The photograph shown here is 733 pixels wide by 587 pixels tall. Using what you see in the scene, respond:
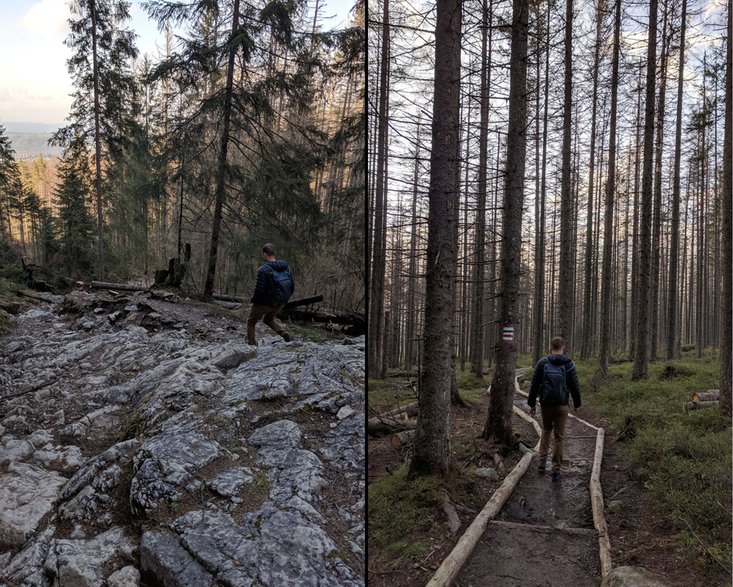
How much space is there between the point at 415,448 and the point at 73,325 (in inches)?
119

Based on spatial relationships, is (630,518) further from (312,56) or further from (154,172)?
(154,172)

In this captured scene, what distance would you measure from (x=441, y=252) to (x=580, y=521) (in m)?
2.25

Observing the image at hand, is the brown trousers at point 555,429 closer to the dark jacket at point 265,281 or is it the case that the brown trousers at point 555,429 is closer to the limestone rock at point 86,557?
the dark jacket at point 265,281

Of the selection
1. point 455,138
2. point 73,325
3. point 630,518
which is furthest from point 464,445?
point 73,325

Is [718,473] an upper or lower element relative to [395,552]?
upper

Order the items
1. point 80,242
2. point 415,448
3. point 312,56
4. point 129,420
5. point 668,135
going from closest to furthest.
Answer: point 129,420, point 312,56, point 415,448, point 80,242, point 668,135

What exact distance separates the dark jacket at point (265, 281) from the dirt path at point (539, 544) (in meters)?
1.97

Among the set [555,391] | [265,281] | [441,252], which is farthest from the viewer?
[555,391]

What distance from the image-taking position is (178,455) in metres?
2.29

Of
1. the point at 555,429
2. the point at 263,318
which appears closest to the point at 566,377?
the point at 555,429

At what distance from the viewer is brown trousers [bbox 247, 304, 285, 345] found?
117 inches

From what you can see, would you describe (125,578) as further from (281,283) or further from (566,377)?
(566,377)

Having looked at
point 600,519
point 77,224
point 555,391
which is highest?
point 77,224

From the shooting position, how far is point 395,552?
291cm
